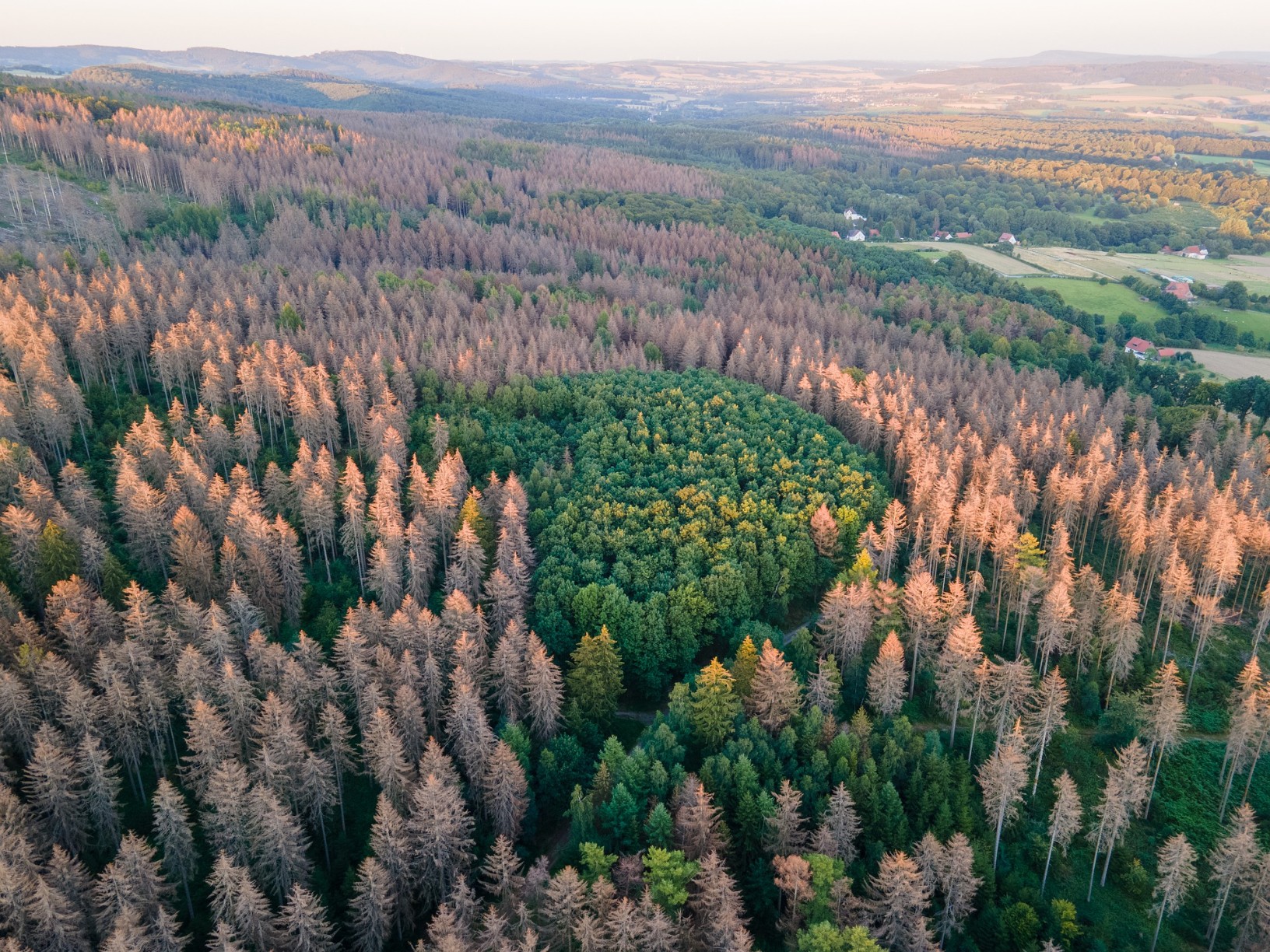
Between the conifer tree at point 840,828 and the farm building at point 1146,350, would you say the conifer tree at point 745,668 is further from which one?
the farm building at point 1146,350

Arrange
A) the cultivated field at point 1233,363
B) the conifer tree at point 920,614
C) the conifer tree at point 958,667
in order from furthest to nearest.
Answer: the cultivated field at point 1233,363, the conifer tree at point 920,614, the conifer tree at point 958,667

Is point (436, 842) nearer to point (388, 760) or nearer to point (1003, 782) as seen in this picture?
point (388, 760)

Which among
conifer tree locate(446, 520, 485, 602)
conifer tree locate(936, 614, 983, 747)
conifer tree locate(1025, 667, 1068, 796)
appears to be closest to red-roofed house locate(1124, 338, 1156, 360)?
conifer tree locate(1025, 667, 1068, 796)

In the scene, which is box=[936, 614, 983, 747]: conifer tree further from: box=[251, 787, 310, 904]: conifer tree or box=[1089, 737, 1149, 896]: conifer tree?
box=[251, 787, 310, 904]: conifer tree

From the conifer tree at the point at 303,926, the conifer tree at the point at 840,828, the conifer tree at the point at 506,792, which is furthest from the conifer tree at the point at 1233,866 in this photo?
the conifer tree at the point at 303,926

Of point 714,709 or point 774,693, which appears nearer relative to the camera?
point 714,709

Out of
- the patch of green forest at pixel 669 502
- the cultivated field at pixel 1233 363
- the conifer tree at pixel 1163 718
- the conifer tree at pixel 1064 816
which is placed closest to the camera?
the conifer tree at pixel 1064 816

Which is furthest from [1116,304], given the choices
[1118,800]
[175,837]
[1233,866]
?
[175,837]
